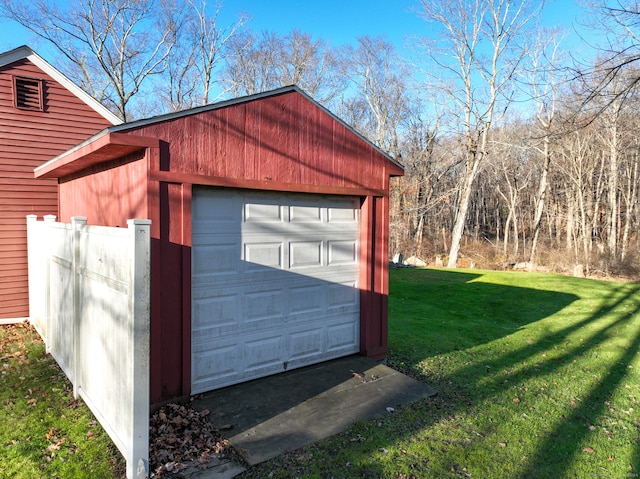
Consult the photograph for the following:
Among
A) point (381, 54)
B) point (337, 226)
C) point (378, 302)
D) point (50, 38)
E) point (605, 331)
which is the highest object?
point (381, 54)

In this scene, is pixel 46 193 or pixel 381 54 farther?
pixel 381 54

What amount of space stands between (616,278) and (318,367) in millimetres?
15513

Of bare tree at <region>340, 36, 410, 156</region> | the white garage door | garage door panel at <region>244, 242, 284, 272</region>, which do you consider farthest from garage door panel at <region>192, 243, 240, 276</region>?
bare tree at <region>340, 36, 410, 156</region>

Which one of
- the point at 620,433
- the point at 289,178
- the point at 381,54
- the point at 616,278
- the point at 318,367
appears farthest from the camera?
the point at 381,54

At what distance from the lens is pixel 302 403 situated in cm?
432

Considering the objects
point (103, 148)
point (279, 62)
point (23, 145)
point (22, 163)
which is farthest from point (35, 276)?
point (279, 62)

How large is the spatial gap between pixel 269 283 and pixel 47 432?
251 cm

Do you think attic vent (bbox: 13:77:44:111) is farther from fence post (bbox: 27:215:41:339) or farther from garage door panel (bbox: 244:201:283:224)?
garage door panel (bbox: 244:201:283:224)

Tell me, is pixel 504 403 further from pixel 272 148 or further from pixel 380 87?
pixel 380 87

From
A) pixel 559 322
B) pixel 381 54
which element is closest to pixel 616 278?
pixel 559 322

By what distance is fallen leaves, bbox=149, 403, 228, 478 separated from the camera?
3252 millimetres

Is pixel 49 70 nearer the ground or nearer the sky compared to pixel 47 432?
nearer the sky

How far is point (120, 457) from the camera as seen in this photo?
3.32 m

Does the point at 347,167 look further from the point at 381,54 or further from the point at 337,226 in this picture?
the point at 381,54
